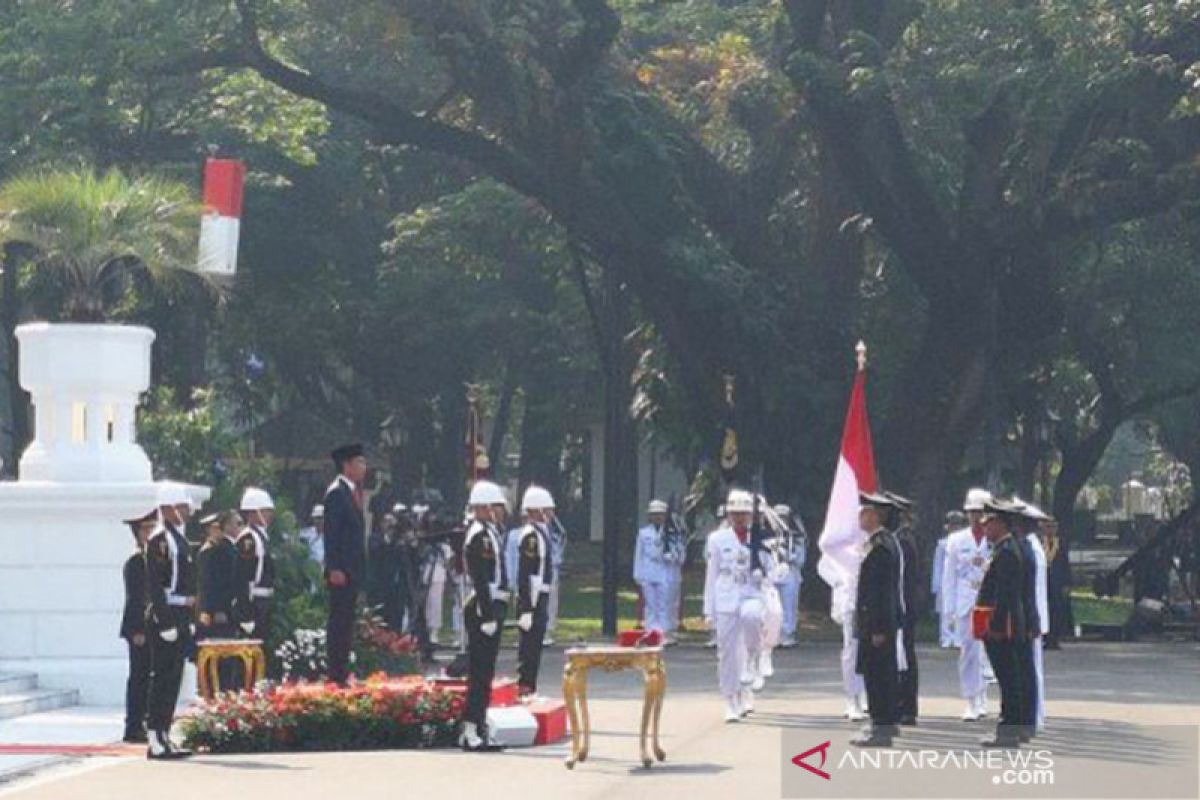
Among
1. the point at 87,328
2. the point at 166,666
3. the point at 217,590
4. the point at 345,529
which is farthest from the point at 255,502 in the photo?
the point at 166,666

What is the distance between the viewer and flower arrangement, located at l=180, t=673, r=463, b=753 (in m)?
20.9

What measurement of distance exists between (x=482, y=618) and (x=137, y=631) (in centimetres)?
254

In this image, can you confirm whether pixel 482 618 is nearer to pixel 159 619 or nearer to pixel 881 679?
pixel 159 619

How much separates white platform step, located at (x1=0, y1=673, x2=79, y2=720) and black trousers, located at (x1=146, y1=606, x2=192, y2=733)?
2594 millimetres

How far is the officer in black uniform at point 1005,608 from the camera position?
2072 centimetres

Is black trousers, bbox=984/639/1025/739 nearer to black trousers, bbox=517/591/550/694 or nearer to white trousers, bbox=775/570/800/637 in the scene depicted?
black trousers, bbox=517/591/550/694

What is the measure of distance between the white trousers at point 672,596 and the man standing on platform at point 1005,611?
56.1 feet

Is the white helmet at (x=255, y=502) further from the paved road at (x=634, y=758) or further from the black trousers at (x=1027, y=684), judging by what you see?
the black trousers at (x=1027, y=684)

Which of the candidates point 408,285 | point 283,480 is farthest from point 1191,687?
point 283,480

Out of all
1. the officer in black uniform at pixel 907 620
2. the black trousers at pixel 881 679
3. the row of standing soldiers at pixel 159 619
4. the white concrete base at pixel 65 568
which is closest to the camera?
the row of standing soldiers at pixel 159 619

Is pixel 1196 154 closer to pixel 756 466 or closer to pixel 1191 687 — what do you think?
pixel 756 466

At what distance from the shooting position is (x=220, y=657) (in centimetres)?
2289

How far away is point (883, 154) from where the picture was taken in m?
38.4

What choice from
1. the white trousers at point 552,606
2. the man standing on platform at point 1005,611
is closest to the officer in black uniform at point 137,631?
the white trousers at point 552,606
